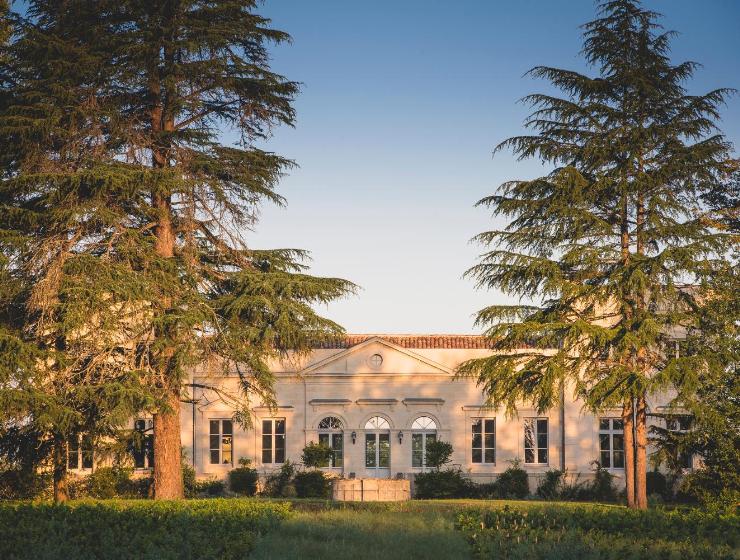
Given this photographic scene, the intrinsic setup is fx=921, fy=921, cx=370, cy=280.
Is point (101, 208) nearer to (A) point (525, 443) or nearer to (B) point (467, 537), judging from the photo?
(B) point (467, 537)

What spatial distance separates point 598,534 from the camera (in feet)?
41.6

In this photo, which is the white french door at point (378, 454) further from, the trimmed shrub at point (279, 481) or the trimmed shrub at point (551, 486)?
the trimmed shrub at point (551, 486)

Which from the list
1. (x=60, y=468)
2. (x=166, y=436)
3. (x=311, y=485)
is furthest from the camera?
(x=311, y=485)

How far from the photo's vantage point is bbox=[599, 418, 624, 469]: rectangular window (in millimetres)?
32750

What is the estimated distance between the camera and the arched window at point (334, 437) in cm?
3297

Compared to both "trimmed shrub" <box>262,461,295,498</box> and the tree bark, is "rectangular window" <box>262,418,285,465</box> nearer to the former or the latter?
"trimmed shrub" <box>262,461,295,498</box>

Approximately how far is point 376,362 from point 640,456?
A: 40.2 ft

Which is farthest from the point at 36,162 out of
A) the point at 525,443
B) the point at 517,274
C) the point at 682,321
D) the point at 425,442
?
the point at 525,443

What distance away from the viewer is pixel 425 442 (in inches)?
1305

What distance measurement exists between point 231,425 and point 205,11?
16721mm

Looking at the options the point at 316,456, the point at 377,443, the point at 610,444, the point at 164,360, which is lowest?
the point at 316,456

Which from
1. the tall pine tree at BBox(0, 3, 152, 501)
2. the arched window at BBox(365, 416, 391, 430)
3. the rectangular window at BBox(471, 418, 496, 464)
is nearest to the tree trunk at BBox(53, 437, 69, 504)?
the tall pine tree at BBox(0, 3, 152, 501)

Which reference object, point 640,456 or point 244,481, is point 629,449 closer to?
point 640,456

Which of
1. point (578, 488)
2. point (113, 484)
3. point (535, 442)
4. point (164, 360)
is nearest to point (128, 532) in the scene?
point (164, 360)
